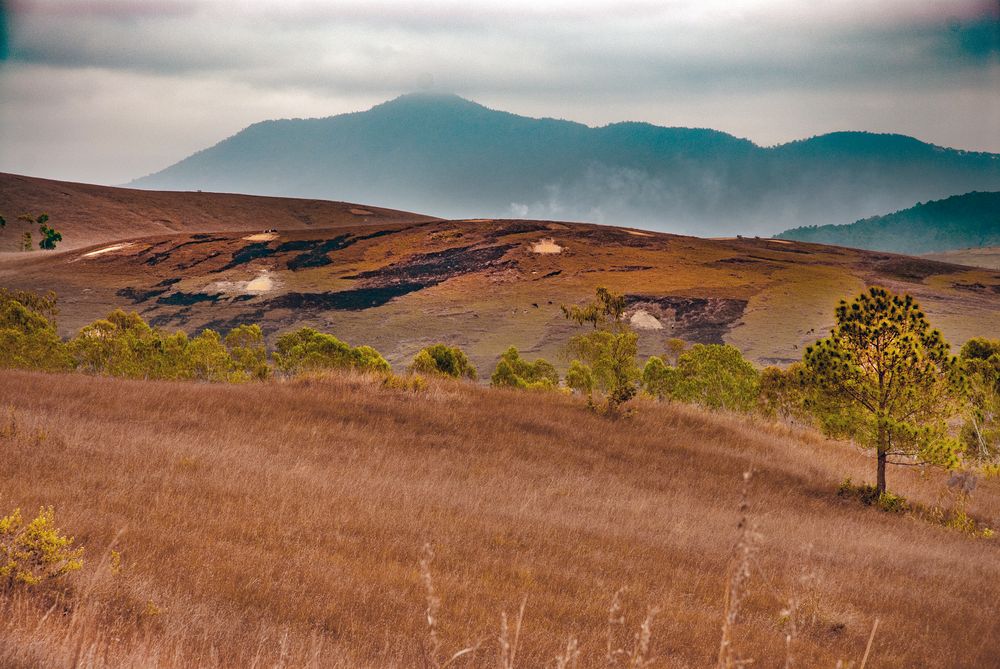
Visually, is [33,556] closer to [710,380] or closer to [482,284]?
[710,380]

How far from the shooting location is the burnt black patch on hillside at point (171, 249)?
337 feet

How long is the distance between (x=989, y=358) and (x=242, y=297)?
7508 centimetres

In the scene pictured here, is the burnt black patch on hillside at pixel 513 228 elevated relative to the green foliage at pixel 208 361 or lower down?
elevated

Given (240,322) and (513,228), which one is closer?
(240,322)

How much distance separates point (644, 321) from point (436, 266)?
33.2m

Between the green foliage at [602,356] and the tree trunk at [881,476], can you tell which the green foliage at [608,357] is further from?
the tree trunk at [881,476]

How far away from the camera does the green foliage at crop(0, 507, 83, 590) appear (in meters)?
5.71

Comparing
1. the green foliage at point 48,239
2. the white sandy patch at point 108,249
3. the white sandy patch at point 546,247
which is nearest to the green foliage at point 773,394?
the white sandy patch at point 546,247

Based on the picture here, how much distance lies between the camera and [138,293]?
285 feet

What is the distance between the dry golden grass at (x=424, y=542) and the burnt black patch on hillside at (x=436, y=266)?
70328 mm

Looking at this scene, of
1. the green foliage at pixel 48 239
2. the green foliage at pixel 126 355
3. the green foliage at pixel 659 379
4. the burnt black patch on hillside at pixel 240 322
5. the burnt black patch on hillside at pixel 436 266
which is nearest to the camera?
the green foliage at pixel 126 355

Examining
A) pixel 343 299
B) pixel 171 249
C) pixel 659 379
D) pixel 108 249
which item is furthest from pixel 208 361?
pixel 108 249

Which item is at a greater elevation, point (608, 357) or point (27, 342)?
point (27, 342)

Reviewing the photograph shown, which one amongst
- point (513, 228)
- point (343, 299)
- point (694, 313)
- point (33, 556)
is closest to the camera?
point (33, 556)
